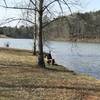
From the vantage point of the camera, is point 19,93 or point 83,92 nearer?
point 19,93

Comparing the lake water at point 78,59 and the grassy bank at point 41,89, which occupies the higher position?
the grassy bank at point 41,89

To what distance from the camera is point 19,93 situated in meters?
11.5

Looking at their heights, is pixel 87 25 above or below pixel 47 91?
above

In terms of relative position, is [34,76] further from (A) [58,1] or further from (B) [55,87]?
(A) [58,1]

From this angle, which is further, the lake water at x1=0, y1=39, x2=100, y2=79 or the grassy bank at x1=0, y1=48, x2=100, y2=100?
the lake water at x1=0, y1=39, x2=100, y2=79

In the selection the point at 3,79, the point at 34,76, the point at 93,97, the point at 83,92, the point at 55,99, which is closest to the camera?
the point at 55,99

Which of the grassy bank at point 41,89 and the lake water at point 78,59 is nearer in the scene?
the grassy bank at point 41,89

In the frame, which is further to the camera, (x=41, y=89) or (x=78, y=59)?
(x=78, y=59)

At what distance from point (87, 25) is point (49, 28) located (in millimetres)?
8410

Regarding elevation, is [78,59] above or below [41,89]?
below

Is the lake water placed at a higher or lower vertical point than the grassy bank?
lower

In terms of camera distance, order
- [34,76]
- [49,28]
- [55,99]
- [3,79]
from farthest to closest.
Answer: [49,28]
[34,76]
[3,79]
[55,99]

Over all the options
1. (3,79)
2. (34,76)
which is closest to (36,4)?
(34,76)

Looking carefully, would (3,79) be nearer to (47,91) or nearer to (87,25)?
(47,91)
